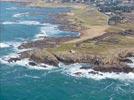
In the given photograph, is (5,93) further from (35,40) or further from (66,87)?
(35,40)

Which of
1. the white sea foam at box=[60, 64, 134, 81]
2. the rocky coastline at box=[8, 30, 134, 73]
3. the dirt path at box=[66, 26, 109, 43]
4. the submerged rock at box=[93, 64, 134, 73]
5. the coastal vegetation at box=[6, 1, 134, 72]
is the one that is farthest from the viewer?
the dirt path at box=[66, 26, 109, 43]

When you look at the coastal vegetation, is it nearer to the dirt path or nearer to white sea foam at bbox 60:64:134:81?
the dirt path

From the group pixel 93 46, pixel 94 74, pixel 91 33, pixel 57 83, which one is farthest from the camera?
pixel 91 33

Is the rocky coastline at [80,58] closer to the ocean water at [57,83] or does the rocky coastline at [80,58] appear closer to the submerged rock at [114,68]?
the submerged rock at [114,68]

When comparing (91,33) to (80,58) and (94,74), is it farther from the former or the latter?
(94,74)

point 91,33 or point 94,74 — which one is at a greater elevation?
point 91,33

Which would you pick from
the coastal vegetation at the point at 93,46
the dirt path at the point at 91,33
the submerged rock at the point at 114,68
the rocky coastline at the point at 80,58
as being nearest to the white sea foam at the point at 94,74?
the submerged rock at the point at 114,68

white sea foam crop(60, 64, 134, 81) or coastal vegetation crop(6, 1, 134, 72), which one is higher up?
coastal vegetation crop(6, 1, 134, 72)

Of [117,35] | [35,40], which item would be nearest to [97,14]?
[117,35]

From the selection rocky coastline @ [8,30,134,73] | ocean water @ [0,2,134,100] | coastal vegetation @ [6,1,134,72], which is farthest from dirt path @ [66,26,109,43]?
ocean water @ [0,2,134,100]

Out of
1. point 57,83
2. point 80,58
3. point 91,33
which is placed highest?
point 80,58

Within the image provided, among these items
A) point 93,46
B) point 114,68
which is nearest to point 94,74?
point 114,68

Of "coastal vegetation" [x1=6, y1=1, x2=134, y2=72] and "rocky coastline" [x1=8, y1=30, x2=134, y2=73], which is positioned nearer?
"rocky coastline" [x1=8, y1=30, x2=134, y2=73]
